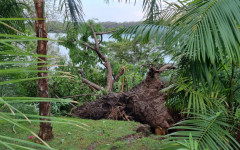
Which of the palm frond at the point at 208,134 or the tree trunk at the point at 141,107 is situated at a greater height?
the palm frond at the point at 208,134

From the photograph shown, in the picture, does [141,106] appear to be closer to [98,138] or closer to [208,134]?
[98,138]

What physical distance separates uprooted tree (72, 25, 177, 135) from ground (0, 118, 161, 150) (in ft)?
1.48

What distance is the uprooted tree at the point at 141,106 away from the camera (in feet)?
15.4

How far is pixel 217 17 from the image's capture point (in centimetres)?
203

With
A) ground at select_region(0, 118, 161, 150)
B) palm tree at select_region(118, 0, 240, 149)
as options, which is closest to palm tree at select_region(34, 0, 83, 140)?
ground at select_region(0, 118, 161, 150)

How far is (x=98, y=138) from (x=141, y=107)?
4.75 feet

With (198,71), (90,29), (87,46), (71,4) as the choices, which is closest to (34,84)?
(87,46)

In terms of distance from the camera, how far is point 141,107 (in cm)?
514

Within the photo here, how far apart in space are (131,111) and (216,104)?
10.9 ft

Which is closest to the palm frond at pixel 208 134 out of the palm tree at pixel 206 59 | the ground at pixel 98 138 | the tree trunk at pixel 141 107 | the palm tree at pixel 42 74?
the palm tree at pixel 206 59

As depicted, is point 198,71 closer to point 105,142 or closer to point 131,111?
point 105,142

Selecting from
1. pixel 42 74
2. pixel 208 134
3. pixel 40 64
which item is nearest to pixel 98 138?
pixel 42 74

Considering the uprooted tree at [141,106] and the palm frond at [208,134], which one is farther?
the uprooted tree at [141,106]

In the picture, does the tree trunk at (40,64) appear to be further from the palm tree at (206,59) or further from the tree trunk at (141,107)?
the tree trunk at (141,107)
